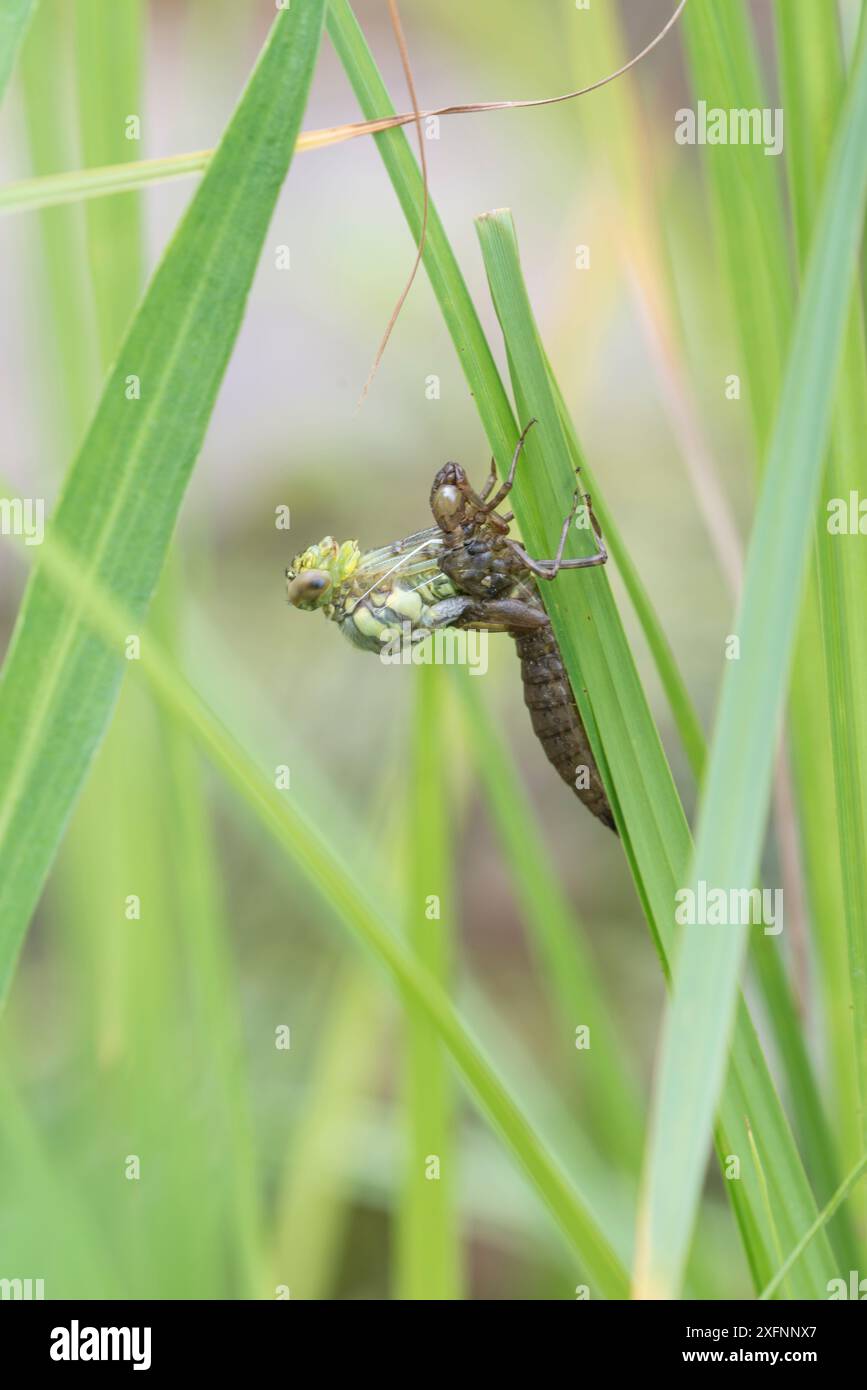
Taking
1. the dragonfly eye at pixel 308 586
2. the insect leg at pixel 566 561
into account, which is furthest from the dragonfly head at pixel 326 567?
the insect leg at pixel 566 561

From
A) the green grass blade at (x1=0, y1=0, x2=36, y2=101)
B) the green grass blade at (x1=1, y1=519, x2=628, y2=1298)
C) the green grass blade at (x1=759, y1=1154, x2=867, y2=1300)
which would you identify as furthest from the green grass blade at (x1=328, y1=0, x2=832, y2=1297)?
the green grass blade at (x1=0, y1=0, x2=36, y2=101)

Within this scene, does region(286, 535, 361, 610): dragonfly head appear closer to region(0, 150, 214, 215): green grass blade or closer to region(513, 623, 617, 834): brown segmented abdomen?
region(513, 623, 617, 834): brown segmented abdomen

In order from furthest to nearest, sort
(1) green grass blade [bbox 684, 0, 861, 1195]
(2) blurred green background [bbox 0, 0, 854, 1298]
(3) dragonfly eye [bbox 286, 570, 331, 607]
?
1. (2) blurred green background [bbox 0, 0, 854, 1298]
2. (3) dragonfly eye [bbox 286, 570, 331, 607]
3. (1) green grass blade [bbox 684, 0, 861, 1195]

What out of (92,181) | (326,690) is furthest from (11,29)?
(326,690)

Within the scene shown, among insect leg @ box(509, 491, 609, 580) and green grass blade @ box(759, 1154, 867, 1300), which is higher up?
insect leg @ box(509, 491, 609, 580)

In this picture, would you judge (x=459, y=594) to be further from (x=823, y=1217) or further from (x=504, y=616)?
(x=823, y=1217)

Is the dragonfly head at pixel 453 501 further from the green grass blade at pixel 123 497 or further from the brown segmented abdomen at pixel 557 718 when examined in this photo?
the green grass blade at pixel 123 497
